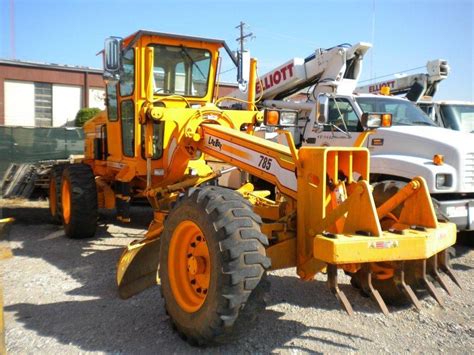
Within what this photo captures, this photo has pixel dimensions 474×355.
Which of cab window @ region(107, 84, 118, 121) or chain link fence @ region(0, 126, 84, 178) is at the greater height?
cab window @ region(107, 84, 118, 121)

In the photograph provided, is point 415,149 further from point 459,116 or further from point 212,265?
point 212,265

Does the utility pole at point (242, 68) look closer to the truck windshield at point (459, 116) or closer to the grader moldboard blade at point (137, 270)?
the grader moldboard blade at point (137, 270)

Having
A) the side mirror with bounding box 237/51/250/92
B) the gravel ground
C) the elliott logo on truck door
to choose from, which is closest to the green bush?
the elliott logo on truck door

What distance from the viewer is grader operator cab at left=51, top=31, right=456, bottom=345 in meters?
3.28

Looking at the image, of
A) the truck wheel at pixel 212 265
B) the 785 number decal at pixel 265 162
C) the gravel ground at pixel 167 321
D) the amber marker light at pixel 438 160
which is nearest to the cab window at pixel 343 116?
the amber marker light at pixel 438 160

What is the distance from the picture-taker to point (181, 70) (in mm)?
6488

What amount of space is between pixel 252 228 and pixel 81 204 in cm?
444

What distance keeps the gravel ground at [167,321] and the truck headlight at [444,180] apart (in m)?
1.08

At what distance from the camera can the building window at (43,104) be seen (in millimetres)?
29500

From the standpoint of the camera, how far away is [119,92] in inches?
262

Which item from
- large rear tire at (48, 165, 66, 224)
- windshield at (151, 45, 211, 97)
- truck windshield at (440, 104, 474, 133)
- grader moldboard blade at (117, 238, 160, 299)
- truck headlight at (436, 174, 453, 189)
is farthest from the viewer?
truck windshield at (440, 104, 474, 133)

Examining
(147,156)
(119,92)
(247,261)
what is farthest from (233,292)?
(119,92)

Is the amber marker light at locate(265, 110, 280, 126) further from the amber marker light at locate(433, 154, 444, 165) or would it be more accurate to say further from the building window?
the building window

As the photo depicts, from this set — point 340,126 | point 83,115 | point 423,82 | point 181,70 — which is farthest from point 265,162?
point 83,115
